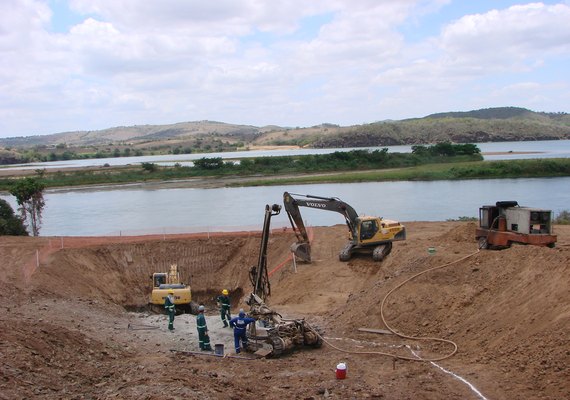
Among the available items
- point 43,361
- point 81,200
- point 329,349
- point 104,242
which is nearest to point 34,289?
point 104,242

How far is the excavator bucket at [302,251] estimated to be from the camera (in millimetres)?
29614

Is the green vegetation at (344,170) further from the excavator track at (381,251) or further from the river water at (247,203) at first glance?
the excavator track at (381,251)

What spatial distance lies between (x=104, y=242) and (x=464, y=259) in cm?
2222

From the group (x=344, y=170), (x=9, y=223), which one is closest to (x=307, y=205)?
(x=9, y=223)

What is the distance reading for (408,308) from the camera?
59.5ft

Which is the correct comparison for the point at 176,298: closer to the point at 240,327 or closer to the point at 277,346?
the point at 240,327

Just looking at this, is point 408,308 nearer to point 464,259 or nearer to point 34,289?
point 464,259

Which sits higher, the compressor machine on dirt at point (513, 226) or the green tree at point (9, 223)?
the compressor machine on dirt at point (513, 226)

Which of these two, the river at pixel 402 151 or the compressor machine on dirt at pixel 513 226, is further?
the river at pixel 402 151

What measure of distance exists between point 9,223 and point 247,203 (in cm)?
2531

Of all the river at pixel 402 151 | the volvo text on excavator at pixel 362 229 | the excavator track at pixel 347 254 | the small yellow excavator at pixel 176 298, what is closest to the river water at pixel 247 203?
the excavator track at pixel 347 254

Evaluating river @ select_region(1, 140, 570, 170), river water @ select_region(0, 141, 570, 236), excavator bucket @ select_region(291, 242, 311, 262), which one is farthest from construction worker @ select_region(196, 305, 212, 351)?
river @ select_region(1, 140, 570, 170)

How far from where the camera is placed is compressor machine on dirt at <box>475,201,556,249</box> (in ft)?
73.0

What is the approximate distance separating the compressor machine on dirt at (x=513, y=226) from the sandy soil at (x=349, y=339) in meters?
1.38
